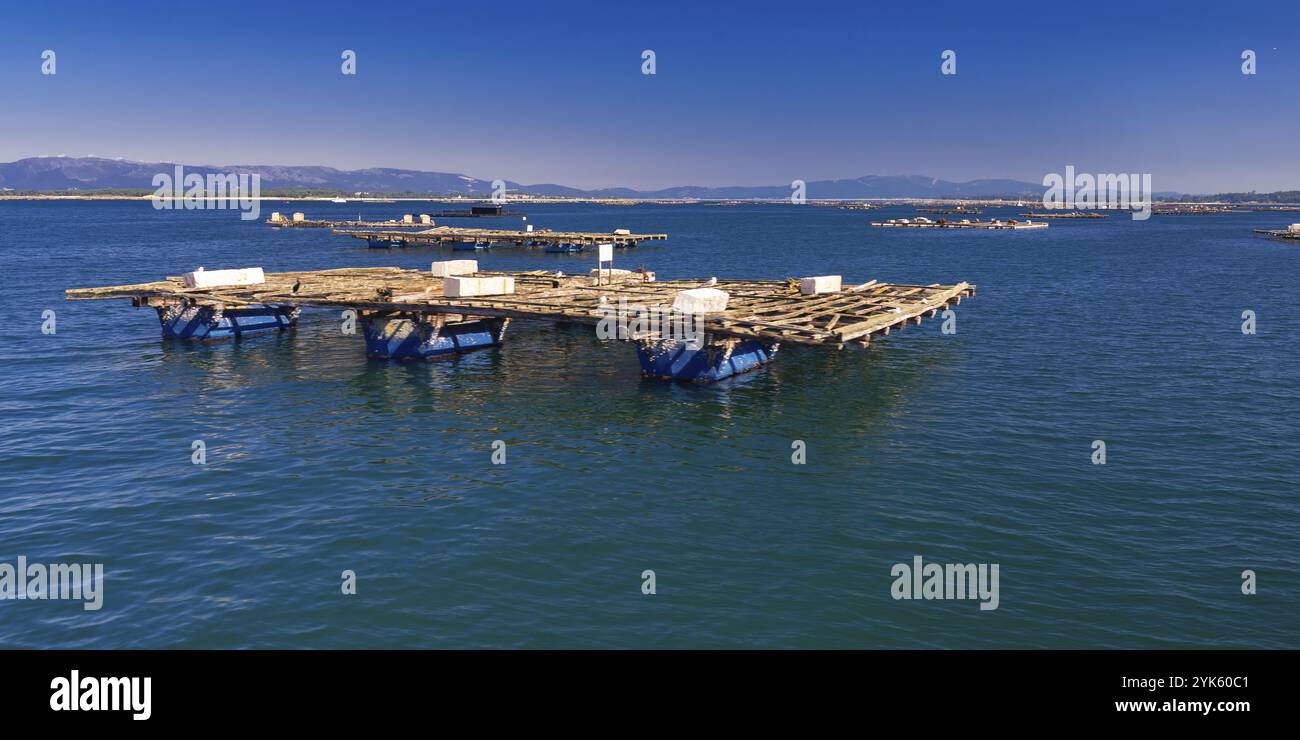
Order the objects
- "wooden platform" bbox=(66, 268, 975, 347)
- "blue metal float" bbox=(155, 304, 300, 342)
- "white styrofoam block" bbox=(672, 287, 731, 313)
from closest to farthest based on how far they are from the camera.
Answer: "white styrofoam block" bbox=(672, 287, 731, 313) → "wooden platform" bbox=(66, 268, 975, 347) → "blue metal float" bbox=(155, 304, 300, 342)

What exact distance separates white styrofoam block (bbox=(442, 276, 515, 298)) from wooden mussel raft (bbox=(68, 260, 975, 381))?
75 millimetres

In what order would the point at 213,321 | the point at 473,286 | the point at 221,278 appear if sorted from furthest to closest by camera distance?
the point at 221,278
the point at 213,321
the point at 473,286

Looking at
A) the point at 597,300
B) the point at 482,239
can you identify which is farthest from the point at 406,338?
the point at 482,239

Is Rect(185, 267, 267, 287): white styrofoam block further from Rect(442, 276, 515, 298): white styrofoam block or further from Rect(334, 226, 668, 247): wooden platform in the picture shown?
Rect(334, 226, 668, 247): wooden platform

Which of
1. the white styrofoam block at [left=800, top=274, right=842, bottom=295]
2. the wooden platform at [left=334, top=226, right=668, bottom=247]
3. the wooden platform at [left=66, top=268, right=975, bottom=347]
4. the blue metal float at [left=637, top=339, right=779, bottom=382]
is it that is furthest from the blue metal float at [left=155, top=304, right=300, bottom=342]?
the wooden platform at [left=334, top=226, right=668, bottom=247]

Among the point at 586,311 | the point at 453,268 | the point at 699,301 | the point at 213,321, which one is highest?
the point at 453,268

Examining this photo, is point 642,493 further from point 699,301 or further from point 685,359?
point 685,359

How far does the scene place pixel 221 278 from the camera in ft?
171

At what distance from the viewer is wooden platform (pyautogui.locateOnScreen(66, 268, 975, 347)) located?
37.1m

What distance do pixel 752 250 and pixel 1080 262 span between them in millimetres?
59001

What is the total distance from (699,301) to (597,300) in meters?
9.91

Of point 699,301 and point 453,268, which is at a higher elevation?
point 453,268
